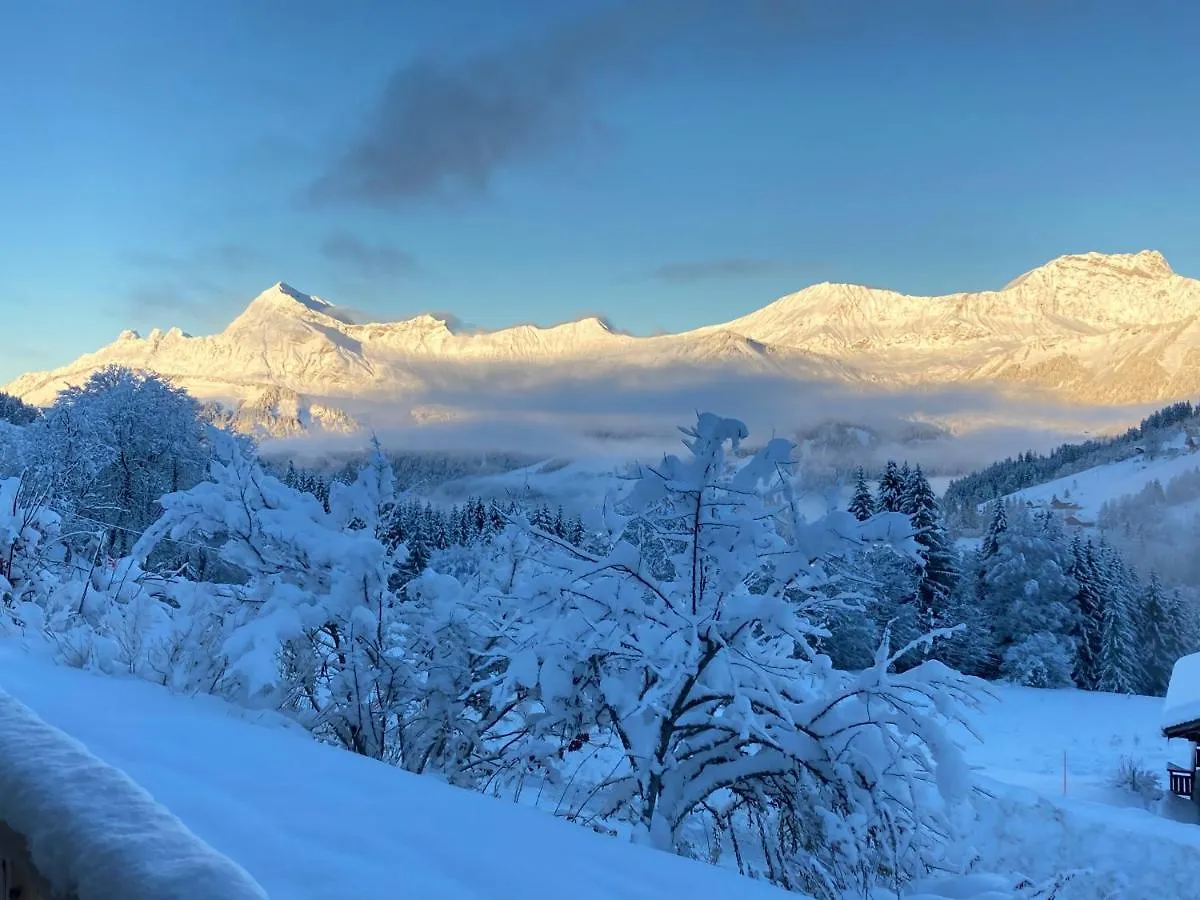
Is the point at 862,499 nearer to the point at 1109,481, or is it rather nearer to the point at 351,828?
the point at 351,828

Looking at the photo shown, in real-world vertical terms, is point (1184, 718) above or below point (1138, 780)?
above

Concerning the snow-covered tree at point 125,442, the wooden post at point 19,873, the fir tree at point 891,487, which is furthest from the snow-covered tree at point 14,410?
the wooden post at point 19,873

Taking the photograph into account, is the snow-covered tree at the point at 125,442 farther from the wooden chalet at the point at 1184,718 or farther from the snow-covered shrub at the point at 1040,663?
the snow-covered shrub at the point at 1040,663

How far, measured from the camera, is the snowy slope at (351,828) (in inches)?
94.4

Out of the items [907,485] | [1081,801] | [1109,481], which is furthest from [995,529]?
[1109,481]

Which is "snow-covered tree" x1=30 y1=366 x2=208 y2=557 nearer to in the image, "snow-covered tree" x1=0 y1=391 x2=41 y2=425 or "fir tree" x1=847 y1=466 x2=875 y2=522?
"fir tree" x1=847 y1=466 x2=875 y2=522

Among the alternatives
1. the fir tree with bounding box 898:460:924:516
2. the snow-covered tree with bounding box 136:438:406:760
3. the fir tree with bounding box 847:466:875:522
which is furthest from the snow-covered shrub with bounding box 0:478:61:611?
the fir tree with bounding box 847:466:875:522

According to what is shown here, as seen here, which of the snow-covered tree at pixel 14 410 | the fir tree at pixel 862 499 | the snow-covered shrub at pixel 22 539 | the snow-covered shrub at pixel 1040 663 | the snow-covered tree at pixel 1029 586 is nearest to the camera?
the snow-covered shrub at pixel 22 539

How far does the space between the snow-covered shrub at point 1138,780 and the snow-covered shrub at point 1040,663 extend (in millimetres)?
14286

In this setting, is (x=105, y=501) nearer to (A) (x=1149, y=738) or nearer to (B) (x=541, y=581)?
(B) (x=541, y=581)

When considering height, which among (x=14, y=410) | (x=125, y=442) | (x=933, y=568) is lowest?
(x=933, y=568)

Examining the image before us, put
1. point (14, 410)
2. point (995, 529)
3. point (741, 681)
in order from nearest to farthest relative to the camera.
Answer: point (741, 681), point (995, 529), point (14, 410)

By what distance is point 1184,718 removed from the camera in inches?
611

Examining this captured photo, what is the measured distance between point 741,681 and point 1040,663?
34711 millimetres
